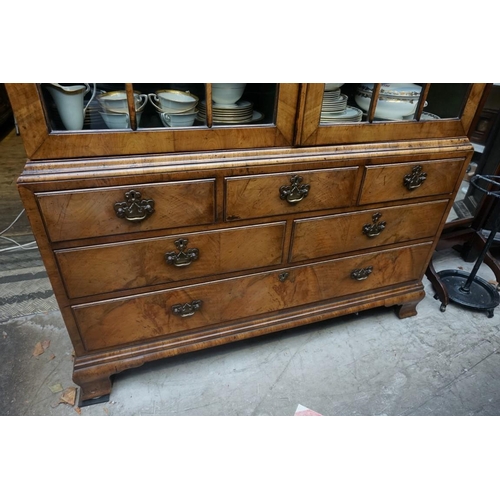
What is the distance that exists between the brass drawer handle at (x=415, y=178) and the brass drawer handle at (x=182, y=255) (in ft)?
2.69

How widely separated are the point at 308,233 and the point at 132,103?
2.39ft

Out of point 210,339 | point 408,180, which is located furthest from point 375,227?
point 210,339

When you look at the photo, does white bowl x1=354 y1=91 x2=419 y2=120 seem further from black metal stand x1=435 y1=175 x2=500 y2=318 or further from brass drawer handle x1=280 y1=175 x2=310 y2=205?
black metal stand x1=435 y1=175 x2=500 y2=318

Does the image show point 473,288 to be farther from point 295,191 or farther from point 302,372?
point 295,191

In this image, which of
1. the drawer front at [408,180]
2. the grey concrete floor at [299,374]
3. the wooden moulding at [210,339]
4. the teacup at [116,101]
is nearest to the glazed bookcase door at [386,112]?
the drawer front at [408,180]

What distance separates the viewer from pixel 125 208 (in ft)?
3.50

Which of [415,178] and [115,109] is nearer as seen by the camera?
[115,109]

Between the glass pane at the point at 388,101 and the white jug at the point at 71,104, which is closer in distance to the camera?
the white jug at the point at 71,104

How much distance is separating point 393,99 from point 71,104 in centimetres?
103

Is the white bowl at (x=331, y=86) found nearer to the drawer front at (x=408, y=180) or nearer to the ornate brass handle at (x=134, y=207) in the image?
the drawer front at (x=408, y=180)

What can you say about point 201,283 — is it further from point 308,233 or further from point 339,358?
point 339,358

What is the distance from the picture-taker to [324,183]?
1263 mm

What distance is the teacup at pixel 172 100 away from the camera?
1080 mm

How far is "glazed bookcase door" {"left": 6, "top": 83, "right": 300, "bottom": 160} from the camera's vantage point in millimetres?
943
